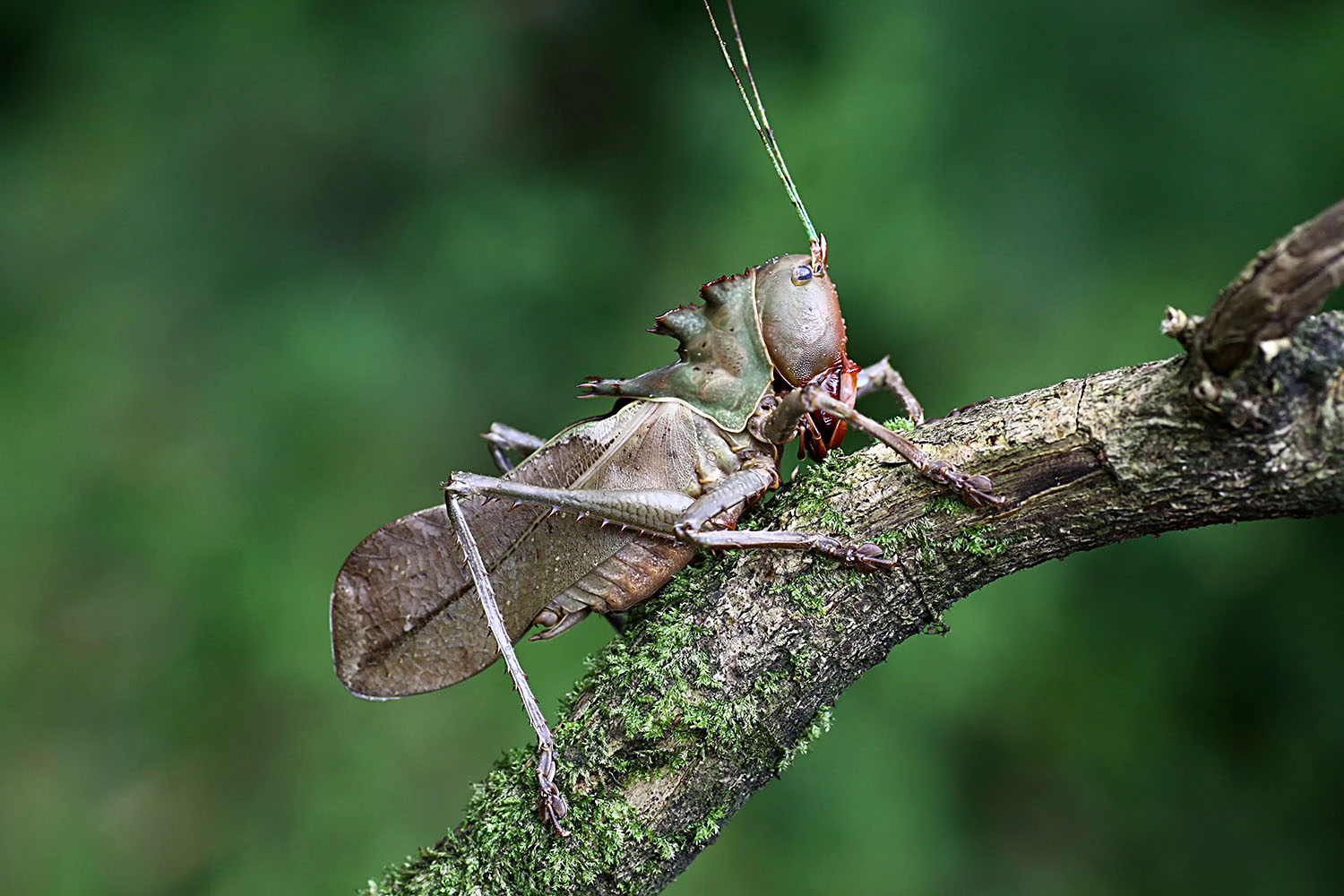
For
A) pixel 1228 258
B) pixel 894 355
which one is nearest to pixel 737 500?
pixel 894 355

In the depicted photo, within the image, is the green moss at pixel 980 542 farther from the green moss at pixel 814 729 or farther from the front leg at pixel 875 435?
the green moss at pixel 814 729

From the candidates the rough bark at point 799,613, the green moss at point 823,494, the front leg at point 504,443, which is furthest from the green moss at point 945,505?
the front leg at point 504,443

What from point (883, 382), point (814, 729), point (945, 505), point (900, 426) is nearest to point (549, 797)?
point (814, 729)

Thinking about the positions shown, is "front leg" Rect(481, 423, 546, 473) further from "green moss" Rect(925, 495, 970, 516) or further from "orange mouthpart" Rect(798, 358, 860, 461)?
"green moss" Rect(925, 495, 970, 516)

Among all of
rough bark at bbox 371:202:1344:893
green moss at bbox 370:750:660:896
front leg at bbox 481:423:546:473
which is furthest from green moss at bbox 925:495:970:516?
front leg at bbox 481:423:546:473

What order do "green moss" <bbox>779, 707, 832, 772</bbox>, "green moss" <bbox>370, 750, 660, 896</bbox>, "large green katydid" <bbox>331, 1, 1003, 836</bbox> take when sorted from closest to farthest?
"green moss" <bbox>370, 750, 660, 896</bbox>
"green moss" <bbox>779, 707, 832, 772</bbox>
"large green katydid" <bbox>331, 1, 1003, 836</bbox>

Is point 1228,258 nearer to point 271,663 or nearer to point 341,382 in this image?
point 341,382

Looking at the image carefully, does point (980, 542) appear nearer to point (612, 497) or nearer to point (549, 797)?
point (612, 497)
